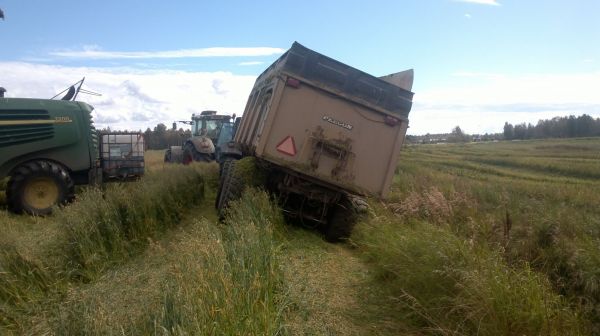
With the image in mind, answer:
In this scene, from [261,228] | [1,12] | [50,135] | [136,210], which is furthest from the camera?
[50,135]

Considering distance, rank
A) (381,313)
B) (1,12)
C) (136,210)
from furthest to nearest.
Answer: (1,12) → (136,210) → (381,313)

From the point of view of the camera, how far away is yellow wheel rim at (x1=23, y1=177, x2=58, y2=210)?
9.42 metres

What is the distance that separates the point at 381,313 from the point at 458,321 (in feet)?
2.59

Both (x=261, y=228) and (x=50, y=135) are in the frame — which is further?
(x=50, y=135)

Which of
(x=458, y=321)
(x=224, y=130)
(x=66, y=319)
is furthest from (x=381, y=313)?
(x=224, y=130)

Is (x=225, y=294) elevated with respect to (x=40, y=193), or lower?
elevated

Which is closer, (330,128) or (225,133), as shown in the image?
(330,128)

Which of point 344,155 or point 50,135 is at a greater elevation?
point 344,155

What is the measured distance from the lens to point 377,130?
722 cm

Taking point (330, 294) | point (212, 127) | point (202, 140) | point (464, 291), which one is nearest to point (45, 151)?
point (330, 294)

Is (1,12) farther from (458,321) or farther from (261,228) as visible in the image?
(458,321)

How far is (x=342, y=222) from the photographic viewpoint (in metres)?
7.59

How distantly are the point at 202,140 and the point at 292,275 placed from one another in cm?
1582

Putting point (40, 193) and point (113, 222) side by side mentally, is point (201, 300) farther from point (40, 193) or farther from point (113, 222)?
point (40, 193)
